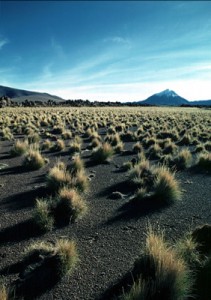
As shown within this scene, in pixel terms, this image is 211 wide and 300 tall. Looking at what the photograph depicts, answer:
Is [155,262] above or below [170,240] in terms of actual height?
above

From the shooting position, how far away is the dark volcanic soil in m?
4.73

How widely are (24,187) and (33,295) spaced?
5458 millimetres

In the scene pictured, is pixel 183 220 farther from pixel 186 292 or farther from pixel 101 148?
pixel 101 148

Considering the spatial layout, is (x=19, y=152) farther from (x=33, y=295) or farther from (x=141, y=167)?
(x=33, y=295)

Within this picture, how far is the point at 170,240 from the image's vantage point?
5.90m

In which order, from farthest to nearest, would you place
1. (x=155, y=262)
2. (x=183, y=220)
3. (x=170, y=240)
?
1. (x=183, y=220)
2. (x=170, y=240)
3. (x=155, y=262)

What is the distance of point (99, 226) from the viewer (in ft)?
21.7

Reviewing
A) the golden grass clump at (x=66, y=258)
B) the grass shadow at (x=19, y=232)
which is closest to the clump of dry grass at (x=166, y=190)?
the grass shadow at (x=19, y=232)

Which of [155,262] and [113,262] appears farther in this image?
[113,262]

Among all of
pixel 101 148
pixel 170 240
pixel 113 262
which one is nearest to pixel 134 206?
pixel 170 240

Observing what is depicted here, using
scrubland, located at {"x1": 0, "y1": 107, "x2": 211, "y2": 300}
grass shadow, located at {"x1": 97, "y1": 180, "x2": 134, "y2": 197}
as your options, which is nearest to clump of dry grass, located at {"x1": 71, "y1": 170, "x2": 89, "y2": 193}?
scrubland, located at {"x1": 0, "y1": 107, "x2": 211, "y2": 300}

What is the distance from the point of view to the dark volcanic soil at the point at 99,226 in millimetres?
4730

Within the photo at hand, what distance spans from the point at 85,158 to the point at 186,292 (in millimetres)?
10411

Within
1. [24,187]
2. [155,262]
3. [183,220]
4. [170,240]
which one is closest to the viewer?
[155,262]
